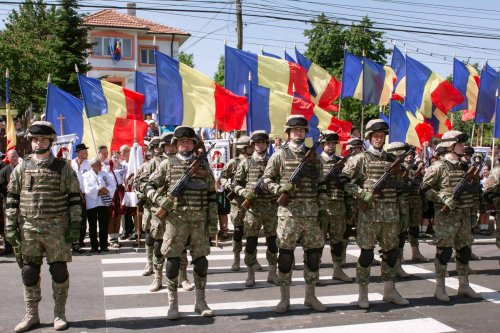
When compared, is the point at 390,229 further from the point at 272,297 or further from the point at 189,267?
the point at 189,267

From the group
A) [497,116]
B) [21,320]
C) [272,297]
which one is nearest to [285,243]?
[272,297]

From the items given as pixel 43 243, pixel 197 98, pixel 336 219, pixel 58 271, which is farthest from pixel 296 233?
pixel 197 98

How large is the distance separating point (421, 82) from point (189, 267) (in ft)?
30.4

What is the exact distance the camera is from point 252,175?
344 inches

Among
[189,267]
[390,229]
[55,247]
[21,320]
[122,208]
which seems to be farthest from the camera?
[122,208]

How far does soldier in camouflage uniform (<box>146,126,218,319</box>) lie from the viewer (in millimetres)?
6520

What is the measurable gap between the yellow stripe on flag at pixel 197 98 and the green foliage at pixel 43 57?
69.2ft

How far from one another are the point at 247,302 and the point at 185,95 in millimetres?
5565

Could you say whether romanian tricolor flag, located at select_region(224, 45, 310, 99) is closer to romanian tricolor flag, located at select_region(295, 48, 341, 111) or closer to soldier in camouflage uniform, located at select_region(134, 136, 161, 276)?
romanian tricolor flag, located at select_region(295, 48, 341, 111)

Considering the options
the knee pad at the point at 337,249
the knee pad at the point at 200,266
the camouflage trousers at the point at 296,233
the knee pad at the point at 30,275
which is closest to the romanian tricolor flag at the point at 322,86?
the knee pad at the point at 337,249

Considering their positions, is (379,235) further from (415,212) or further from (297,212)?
(415,212)

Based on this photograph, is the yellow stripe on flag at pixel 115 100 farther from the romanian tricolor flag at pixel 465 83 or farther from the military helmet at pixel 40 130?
the romanian tricolor flag at pixel 465 83

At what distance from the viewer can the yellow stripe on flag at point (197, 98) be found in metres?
11.6

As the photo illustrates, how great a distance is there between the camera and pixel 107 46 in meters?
48.4
